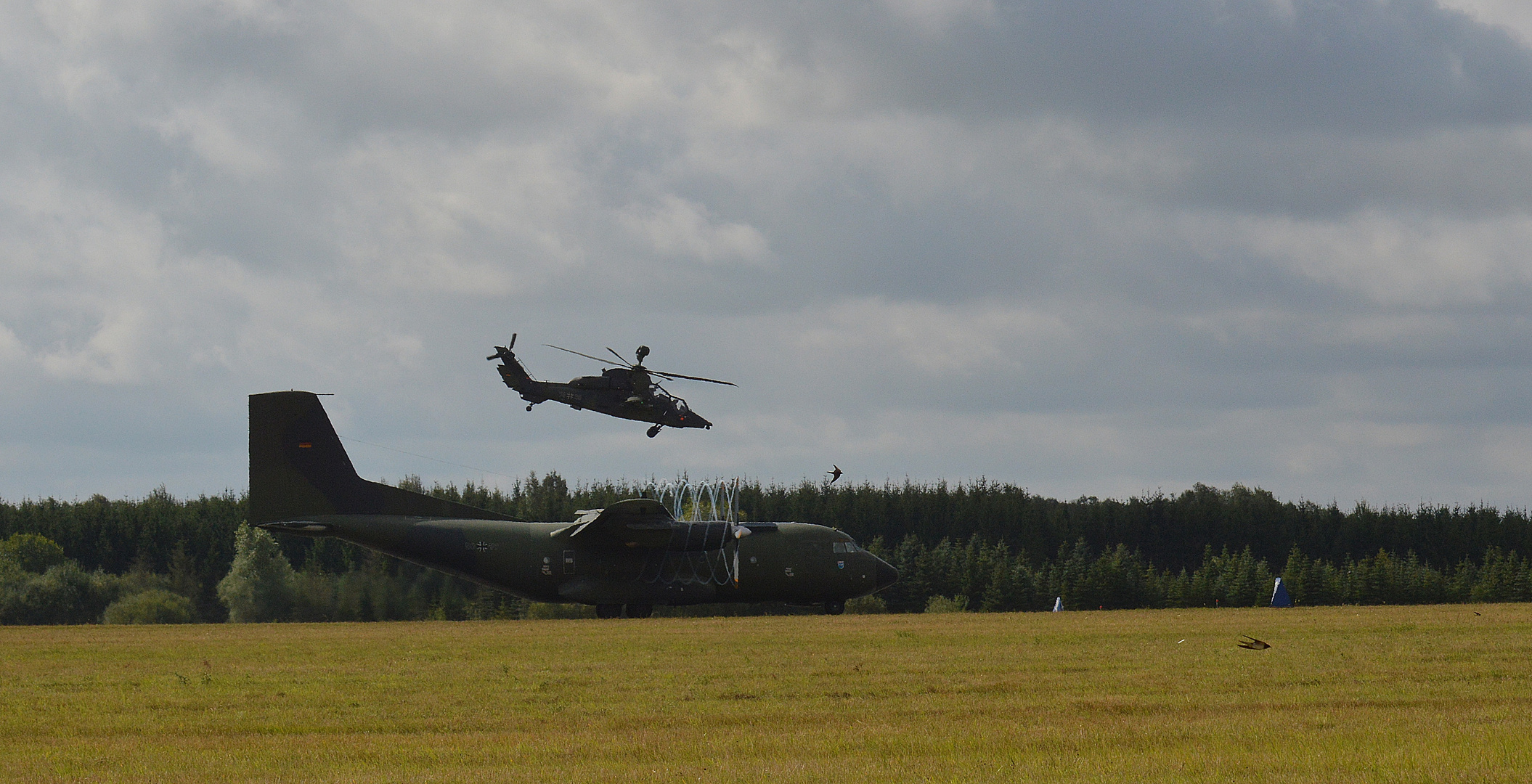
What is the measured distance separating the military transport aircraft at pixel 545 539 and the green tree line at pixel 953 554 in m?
5.04

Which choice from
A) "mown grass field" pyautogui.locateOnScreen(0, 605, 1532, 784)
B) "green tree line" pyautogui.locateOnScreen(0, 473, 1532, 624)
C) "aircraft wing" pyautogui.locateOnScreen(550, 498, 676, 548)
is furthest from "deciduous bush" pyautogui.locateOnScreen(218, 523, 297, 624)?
"mown grass field" pyautogui.locateOnScreen(0, 605, 1532, 784)

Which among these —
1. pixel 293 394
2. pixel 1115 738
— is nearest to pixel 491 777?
pixel 1115 738

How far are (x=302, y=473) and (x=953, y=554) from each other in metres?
49.4

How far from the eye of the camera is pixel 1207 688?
21.9 metres

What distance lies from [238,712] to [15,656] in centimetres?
1385

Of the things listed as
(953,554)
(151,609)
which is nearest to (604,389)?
(151,609)

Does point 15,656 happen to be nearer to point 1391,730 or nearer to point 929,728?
point 929,728

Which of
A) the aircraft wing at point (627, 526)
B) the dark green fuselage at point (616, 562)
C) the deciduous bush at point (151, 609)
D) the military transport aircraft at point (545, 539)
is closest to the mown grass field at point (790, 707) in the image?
the dark green fuselage at point (616, 562)

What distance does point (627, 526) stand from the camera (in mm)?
47531

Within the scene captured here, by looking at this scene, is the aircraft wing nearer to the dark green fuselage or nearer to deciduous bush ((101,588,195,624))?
the dark green fuselage

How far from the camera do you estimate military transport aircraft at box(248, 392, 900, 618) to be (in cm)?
4603

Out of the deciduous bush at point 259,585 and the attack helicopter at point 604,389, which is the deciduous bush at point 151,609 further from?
the attack helicopter at point 604,389

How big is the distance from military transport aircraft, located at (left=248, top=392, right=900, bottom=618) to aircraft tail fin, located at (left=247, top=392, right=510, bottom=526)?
3cm

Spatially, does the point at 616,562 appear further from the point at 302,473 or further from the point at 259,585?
the point at 259,585
